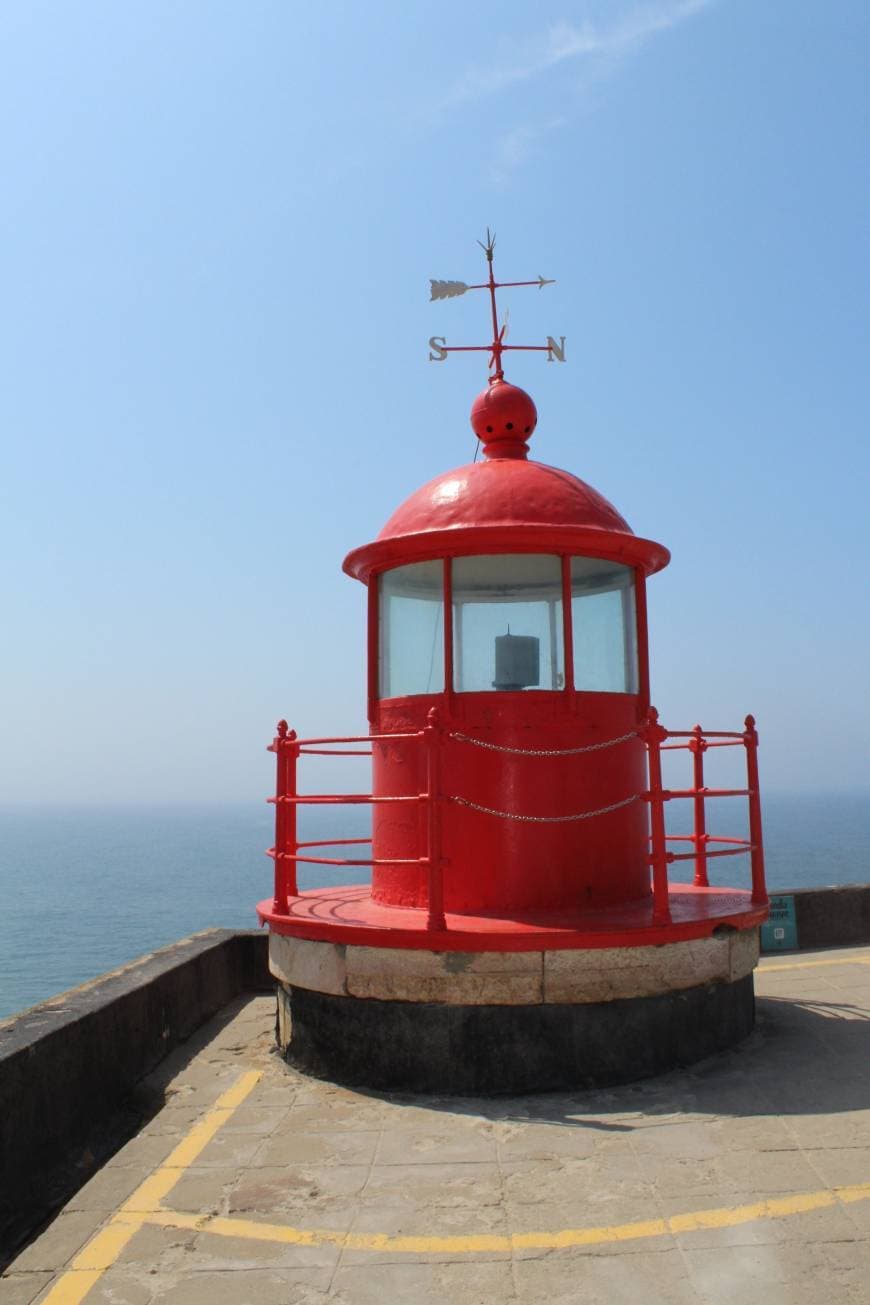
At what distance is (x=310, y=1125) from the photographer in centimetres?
516

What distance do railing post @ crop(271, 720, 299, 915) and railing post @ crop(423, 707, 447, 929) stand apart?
1.19 m

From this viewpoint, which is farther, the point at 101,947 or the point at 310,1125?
the point at 101,947

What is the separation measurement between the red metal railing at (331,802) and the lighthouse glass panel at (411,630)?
0.44 m

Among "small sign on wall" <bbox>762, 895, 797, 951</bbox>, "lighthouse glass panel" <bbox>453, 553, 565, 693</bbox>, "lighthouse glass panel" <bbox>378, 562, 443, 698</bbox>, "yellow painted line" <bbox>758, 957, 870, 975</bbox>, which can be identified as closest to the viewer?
"lighthouse glass panel" <bbox>453, 553, 565, 693</bbox>

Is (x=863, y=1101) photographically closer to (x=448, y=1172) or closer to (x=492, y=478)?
(x=448, y=1172)

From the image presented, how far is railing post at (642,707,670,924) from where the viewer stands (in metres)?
5.79

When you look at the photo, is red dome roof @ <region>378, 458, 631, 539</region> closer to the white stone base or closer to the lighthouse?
the lighthouse

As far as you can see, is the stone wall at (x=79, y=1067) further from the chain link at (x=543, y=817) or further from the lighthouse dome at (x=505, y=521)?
the lighthouse dome at (x=505, y=521)

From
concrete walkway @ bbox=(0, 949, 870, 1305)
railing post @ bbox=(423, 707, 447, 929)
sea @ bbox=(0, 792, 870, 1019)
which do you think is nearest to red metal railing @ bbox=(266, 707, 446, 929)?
railing post @ bbox=(423, 707, 447, 929)

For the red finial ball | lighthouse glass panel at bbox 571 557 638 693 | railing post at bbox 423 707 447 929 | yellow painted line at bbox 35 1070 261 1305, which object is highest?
the red finial ball

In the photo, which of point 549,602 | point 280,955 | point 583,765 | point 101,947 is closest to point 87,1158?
point 280,955

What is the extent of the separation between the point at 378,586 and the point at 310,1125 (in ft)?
11.6

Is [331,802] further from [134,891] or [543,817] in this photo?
[134,891]

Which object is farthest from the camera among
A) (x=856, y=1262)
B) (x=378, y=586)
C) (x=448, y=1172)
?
(x=378, y=586)
